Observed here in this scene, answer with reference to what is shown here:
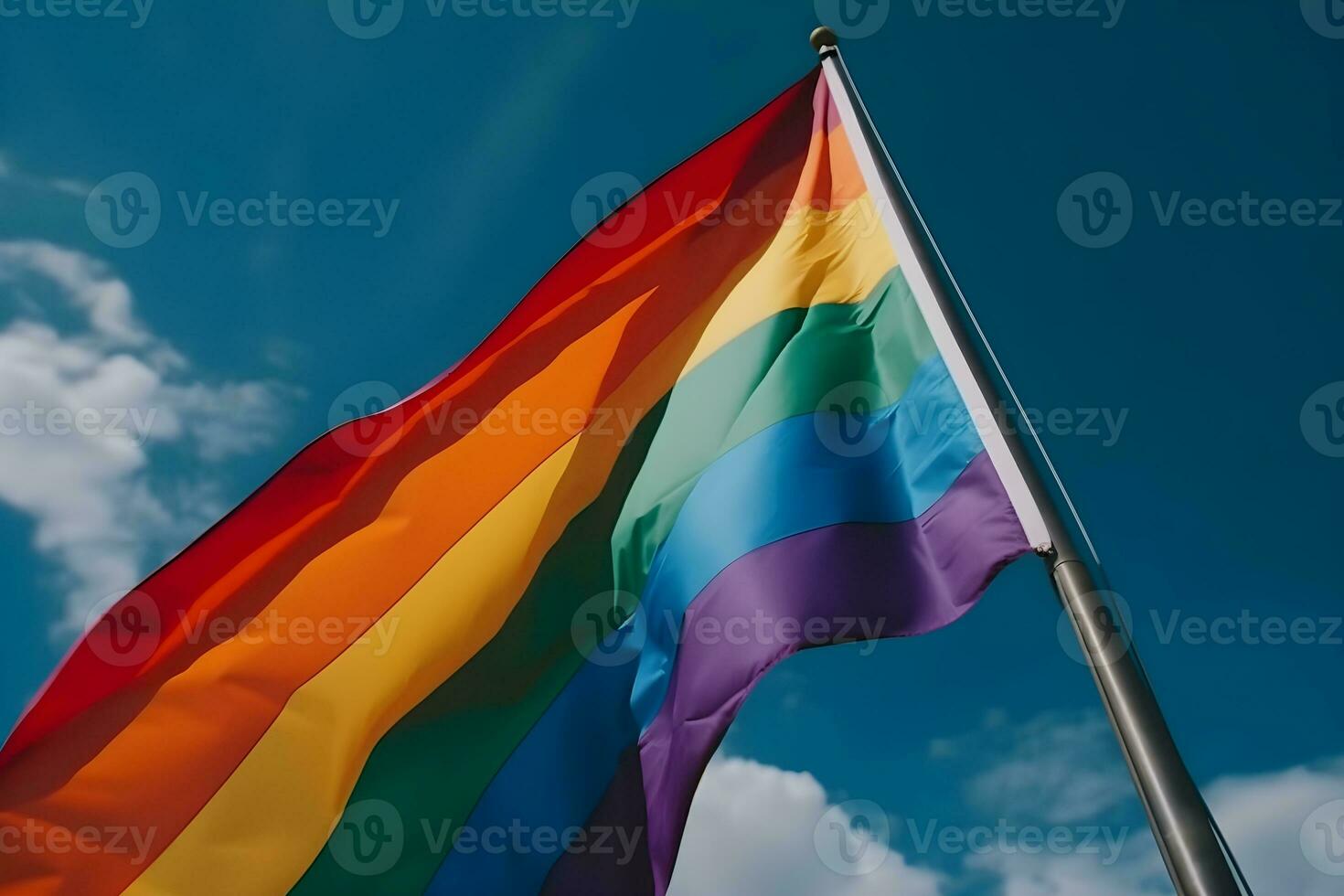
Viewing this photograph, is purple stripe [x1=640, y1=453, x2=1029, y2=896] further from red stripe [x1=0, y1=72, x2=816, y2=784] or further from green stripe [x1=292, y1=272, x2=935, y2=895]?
red stripe [x1=0, y1=72, x2=816, y2=784]

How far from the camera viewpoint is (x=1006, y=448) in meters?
4.06

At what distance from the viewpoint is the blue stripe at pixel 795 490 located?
4.62m

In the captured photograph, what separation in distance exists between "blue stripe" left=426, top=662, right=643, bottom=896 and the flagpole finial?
4.17 meters

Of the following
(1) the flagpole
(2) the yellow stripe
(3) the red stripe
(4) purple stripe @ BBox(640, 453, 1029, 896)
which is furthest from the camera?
(3) the red stripe

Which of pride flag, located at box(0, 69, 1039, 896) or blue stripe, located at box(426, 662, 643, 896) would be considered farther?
blue stripe, located at box(426, 662, 643, 896)

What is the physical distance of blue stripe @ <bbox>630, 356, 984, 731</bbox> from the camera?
15.2 ft

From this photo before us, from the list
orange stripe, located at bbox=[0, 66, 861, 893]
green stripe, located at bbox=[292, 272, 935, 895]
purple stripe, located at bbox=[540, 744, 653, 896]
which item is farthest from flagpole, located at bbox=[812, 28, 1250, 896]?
orange stripe, located at bbox=[0, 66, 861, 893]

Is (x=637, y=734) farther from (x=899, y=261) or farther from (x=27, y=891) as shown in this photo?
(x=27, y=891)

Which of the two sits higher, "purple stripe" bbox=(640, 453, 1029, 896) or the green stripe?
the green stripe

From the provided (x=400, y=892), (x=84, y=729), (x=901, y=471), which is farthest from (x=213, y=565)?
(x=901, y=471)

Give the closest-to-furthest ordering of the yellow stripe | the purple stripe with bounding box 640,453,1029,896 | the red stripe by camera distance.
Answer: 1. the purple stripe with bounding box 640,453,1029,896
2. the yellow stripe
3. the red stripe

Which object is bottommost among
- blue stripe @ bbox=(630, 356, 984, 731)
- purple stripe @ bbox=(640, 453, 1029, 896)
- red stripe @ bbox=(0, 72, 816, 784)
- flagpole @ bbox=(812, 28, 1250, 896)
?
flagpole @ bbox=(812, 28, 1250, 896)

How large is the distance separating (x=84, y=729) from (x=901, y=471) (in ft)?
15.9

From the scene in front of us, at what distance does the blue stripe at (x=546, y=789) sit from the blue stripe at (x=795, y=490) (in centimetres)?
25
